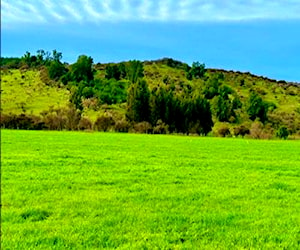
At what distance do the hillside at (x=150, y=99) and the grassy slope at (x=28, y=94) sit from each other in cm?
19

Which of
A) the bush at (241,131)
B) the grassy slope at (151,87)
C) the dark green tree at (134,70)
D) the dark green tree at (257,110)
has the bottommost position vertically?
the bush at (241,131)

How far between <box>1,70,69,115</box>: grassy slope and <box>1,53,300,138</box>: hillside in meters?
0.19

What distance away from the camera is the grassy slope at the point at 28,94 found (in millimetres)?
110406

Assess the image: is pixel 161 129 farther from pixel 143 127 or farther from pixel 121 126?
pixel 121 126

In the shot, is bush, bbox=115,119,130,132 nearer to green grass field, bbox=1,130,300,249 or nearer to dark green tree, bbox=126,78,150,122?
dark green tree, bbox=126,78,150,122

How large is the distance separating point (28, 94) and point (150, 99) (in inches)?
1590

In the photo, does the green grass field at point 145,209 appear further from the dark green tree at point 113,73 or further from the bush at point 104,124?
the dark green tree at point 113,73

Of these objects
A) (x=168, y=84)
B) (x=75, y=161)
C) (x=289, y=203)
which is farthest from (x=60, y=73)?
(x=289, y=203)

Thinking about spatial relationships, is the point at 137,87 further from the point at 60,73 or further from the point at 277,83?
the point at 277,83

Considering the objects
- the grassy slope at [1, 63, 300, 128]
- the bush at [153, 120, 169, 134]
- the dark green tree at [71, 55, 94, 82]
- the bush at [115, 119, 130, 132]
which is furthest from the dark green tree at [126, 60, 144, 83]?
the bush at [115, 119, 130, 132]

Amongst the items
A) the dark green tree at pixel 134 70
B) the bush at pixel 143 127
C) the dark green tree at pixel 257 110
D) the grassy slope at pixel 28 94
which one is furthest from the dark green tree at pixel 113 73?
the bush at pixel 143 127

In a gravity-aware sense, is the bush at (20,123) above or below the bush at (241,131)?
above

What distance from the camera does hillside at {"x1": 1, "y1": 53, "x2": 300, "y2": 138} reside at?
92325 millimetres

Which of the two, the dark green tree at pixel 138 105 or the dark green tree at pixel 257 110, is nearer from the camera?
the dark green tree at pixel 138 105
